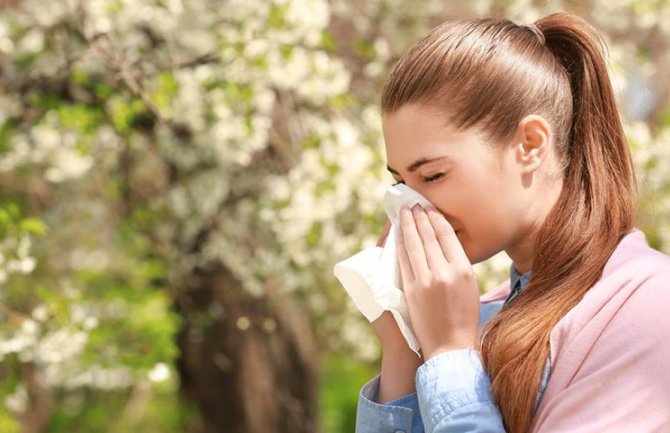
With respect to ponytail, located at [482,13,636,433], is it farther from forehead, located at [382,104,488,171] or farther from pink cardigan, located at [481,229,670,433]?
forehead, located at [382,104,488,171]

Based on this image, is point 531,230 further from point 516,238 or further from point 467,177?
point 467,177

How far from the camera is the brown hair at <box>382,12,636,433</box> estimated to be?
1416 mm

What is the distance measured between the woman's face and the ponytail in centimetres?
6

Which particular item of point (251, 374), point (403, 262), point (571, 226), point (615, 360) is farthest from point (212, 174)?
point (615, 360)

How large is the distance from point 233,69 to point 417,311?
2.42 m

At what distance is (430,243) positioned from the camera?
4.97ft

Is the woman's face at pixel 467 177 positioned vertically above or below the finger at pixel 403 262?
above

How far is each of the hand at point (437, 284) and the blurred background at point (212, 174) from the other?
1518 millimetres

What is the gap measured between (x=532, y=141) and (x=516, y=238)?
0.14 meters

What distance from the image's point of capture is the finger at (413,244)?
1516 millimetres

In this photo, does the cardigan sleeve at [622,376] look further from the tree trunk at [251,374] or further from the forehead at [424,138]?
the tree trunk at [251,374]

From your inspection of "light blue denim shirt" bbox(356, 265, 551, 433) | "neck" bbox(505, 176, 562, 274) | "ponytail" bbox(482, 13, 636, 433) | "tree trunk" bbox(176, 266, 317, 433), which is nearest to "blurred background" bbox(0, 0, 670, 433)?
"tree trunk" bbox(176, 266, 317, 433)

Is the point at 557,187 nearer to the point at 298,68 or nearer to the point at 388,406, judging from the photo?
the point at 388,406

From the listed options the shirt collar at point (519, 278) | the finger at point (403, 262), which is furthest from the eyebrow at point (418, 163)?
the shirt collar at point (519, 278)
